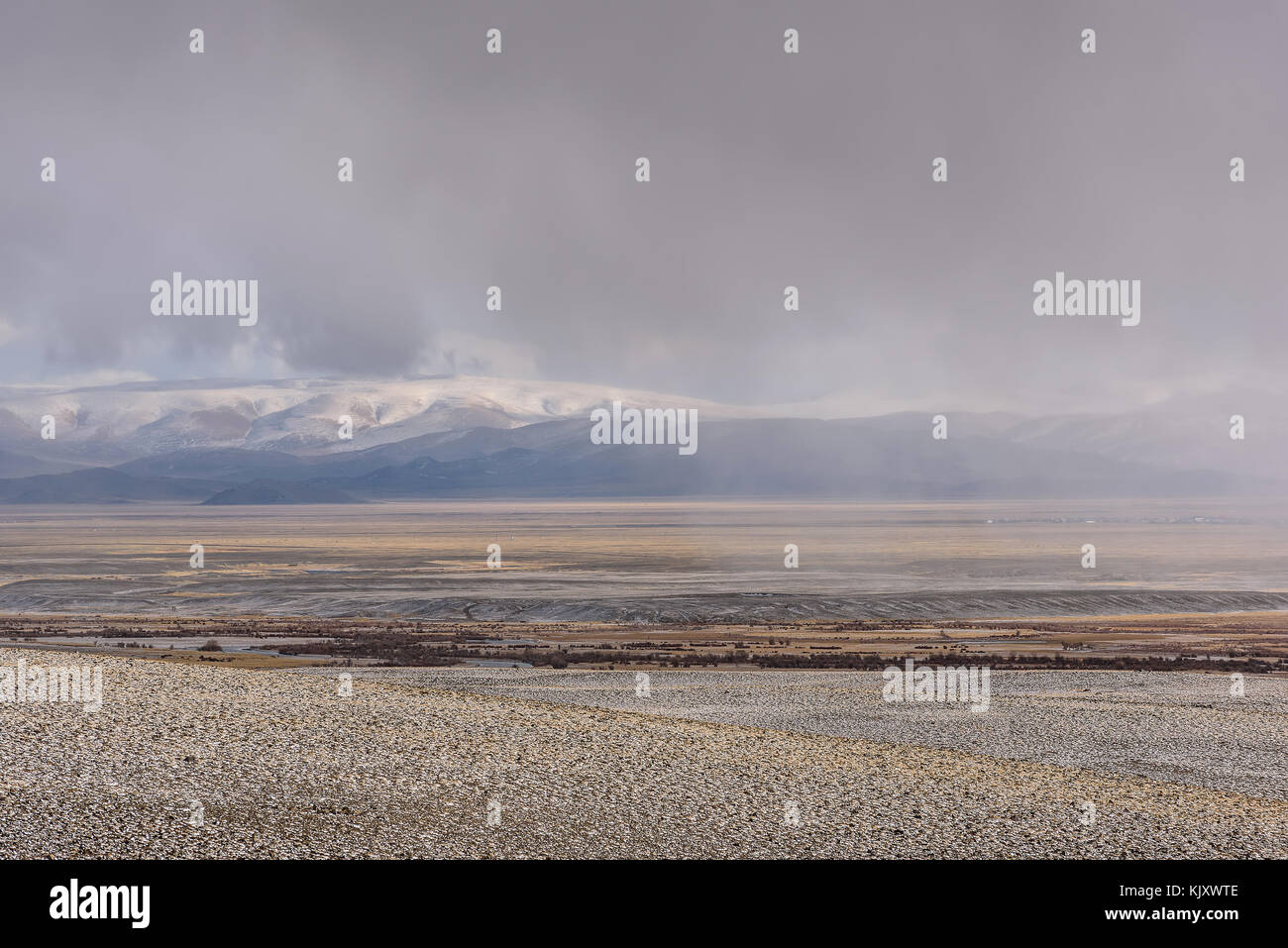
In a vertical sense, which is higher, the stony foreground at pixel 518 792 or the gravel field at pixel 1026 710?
the stony foreground at pixel 518 792

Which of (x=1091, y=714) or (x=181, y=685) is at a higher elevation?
(x=181, y=685)

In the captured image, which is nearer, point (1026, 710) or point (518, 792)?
point (518, 792)

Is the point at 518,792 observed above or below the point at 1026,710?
above

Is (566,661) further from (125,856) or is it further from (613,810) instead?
(125,856)

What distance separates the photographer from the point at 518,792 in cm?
2323

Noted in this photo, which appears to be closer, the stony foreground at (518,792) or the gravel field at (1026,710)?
the stony foreground at (518,792)

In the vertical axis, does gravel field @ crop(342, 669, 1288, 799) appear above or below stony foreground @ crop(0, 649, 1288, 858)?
below

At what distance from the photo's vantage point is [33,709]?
1024 inches

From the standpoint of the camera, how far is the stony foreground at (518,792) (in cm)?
2009

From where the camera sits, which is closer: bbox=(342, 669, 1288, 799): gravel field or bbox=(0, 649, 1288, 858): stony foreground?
bbox=(0, 649, 1288, 858): stony foreground

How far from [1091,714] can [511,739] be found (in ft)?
66.9

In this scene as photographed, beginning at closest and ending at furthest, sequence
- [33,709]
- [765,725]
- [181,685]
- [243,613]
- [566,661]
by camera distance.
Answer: [33,709], [181,685], [765,725], [566,661], [243,613]

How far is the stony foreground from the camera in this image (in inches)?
791

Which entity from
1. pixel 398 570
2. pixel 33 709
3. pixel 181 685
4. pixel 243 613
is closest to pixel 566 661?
pixel 181 685
